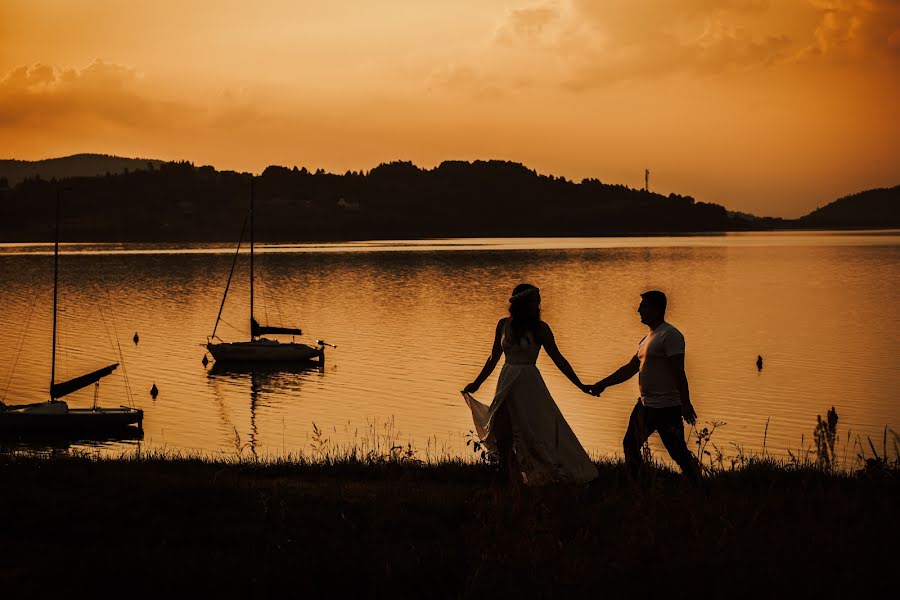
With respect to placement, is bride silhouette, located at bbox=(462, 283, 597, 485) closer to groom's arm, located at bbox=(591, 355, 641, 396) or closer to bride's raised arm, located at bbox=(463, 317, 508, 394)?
bride's raised arm, located at bbox=(463, 317, 508, 394)

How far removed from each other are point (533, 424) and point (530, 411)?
0.15 meters

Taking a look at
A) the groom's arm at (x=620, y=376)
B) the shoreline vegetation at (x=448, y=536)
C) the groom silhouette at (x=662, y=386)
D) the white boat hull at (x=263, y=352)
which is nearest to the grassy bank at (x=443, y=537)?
the shoreline vegetation at (x=448, y=536)

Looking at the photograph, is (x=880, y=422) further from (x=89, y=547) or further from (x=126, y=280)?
(x=126, y=280)

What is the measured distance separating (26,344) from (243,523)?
160 feet

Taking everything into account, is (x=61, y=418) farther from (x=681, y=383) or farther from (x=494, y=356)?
(x=681, y=383)

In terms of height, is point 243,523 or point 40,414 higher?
point 243,523

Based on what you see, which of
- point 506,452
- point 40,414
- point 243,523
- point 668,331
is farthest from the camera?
point 40,414

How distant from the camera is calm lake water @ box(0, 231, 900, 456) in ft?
99.5

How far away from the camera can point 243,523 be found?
31.6 feet

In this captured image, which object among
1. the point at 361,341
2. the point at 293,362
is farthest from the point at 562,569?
the point at 361,341

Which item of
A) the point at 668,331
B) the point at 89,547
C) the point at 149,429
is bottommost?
the point at 149,429

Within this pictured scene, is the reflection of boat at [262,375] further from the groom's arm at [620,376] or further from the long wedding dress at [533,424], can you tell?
the groom's arm at [620,376]

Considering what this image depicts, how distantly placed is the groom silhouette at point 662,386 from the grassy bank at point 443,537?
542 mm

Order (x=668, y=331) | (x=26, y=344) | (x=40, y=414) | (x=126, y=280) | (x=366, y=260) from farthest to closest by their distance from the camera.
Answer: (x=366, y=260) < (x=126, y=280) < (x=26, y=344) < (x=40, y=414) < (x=668, y=331)
